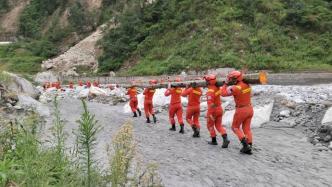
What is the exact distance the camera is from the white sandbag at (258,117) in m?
18.4

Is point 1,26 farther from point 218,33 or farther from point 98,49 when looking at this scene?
point 218,33

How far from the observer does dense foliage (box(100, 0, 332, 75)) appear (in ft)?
161

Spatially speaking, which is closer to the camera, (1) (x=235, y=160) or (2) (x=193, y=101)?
(1) (x=235, y=160)

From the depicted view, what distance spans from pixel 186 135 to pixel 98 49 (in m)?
51.6

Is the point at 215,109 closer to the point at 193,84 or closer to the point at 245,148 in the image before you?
the point at 245,148

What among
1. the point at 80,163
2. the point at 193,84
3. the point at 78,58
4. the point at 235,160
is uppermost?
the point at 78,58

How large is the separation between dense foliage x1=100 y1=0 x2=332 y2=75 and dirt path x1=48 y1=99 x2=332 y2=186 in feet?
105

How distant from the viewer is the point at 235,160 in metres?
11.8

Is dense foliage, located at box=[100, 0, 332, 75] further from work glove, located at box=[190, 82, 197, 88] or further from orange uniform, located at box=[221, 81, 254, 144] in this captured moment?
orange uniform, located at box=[221, 81, 254, 144]

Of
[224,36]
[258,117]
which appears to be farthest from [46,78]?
[258,117]

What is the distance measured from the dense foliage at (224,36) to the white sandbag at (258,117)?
1090 inches

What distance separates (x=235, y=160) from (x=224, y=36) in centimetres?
4169

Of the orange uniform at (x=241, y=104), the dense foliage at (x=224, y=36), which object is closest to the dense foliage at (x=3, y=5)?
the dense foliage at (x=224, y=36)

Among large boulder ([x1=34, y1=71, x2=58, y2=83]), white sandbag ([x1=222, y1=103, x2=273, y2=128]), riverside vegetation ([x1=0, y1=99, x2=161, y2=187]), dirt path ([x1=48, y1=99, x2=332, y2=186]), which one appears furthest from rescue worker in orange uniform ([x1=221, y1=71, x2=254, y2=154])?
large boulder ([x1=34, y1=71, x2=58, y2=83])
